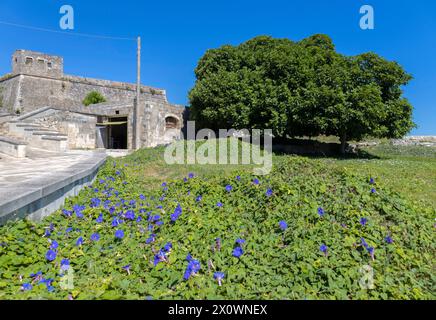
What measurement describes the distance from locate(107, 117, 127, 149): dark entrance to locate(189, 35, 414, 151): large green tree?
5544mm

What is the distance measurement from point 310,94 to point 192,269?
15093 mm

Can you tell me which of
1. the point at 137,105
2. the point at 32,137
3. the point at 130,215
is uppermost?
the point at 137,105

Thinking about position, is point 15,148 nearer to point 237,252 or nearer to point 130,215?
point 130,215

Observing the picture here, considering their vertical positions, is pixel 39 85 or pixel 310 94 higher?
pixel 39 85

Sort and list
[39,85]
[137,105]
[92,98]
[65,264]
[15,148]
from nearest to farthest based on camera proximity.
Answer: [65,264]
[15,148]
[137,105]
[39,85]
[92,98]

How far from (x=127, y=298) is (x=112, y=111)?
20.3 metres

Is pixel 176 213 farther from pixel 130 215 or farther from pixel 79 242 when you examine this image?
pixel 79 242

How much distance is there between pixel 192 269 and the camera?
2.69 meters

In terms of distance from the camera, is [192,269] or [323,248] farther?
[323,248]

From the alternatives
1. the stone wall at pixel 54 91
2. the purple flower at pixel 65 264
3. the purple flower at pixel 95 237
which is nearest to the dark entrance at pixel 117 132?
the stone wall at pixel 54 91

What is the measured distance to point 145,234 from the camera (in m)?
3.60

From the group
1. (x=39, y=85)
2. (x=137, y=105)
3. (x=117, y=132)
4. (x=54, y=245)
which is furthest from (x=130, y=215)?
(x=39, y=85)

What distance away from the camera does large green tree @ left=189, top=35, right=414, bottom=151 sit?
15898 mm

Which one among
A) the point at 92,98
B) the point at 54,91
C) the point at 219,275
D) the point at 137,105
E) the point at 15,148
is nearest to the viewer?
the point at 219,275
